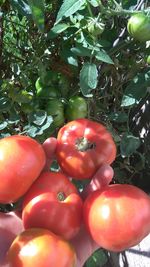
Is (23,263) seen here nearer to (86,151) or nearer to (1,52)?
(86,151)

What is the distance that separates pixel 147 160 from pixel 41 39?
0.52 meters

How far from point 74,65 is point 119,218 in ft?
1.43

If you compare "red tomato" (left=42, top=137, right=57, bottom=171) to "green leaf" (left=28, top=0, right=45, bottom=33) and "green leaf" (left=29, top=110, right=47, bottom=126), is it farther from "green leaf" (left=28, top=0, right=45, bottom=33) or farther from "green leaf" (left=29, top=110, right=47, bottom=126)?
"green leaf" (left=28, top=0, right=45, bottom=33)

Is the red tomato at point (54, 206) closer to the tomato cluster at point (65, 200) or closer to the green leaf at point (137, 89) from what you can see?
the tomato cluster at point (65, 200)

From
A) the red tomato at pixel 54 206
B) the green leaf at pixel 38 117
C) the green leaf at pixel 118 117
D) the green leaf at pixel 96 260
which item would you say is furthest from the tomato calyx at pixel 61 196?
the green leaf at pixel 96 260

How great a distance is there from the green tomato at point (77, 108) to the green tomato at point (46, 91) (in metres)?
0.04

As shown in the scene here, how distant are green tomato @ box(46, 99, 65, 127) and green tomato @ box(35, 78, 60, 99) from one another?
0.06 feet

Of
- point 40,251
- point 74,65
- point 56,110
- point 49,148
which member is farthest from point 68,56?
point 40,251

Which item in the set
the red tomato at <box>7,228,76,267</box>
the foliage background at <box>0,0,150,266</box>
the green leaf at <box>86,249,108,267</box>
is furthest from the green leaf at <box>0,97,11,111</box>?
the green leaf at <box>86,249,108,267</box>

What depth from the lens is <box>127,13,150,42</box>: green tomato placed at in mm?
1145

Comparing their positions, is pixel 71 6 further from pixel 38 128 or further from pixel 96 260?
pixel 96 260

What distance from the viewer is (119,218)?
3.38ft

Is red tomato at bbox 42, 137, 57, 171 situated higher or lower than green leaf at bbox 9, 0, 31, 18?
lower

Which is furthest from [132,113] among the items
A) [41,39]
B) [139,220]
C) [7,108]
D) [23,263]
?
[23,263]
